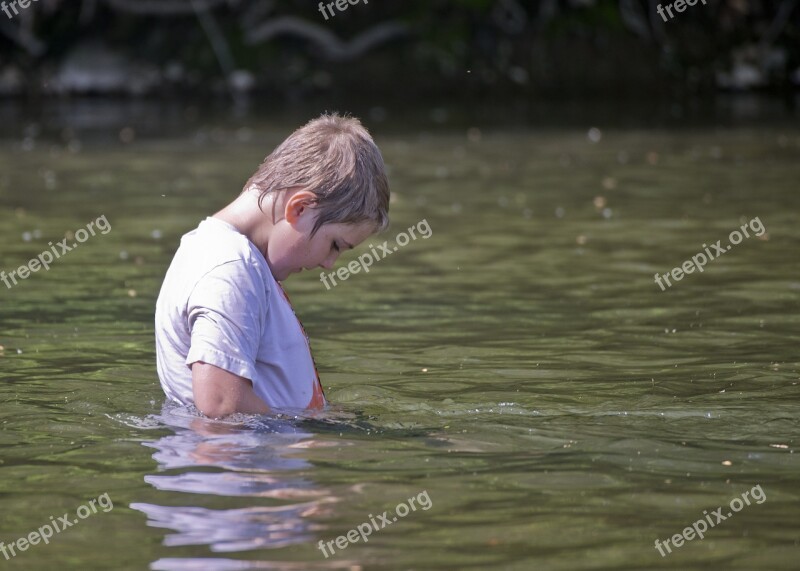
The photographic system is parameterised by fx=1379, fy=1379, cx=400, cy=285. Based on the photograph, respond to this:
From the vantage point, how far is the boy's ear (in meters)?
4.74

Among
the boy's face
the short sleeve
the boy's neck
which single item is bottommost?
the short sleeve

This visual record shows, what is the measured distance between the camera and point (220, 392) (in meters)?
4.72

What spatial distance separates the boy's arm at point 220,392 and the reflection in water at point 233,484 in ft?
0.56

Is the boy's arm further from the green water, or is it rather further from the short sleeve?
Result: the green water

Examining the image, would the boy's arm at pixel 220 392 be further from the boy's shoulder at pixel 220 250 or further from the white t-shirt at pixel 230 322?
the boy's shoulder at pixel 220 250

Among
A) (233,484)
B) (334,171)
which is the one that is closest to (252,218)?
(334,171)

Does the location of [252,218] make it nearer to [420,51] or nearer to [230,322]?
[230,322]

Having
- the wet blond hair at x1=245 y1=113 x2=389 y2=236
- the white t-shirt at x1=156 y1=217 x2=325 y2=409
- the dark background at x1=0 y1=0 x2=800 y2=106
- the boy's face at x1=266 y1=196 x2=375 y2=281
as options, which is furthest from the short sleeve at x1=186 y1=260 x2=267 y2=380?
the dark background at x1=0 y1=0 x2=800 y2=106

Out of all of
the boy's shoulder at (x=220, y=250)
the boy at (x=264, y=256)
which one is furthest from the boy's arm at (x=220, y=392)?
the boy's shoulder at (x=220, y=250)

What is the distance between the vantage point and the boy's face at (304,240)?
15.8 ft

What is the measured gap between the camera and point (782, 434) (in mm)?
5613

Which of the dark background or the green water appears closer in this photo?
the green water

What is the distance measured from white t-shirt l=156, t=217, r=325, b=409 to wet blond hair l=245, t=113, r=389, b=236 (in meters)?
0.26

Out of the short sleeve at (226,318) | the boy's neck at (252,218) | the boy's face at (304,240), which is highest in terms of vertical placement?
the boy's neck at (252,218)
